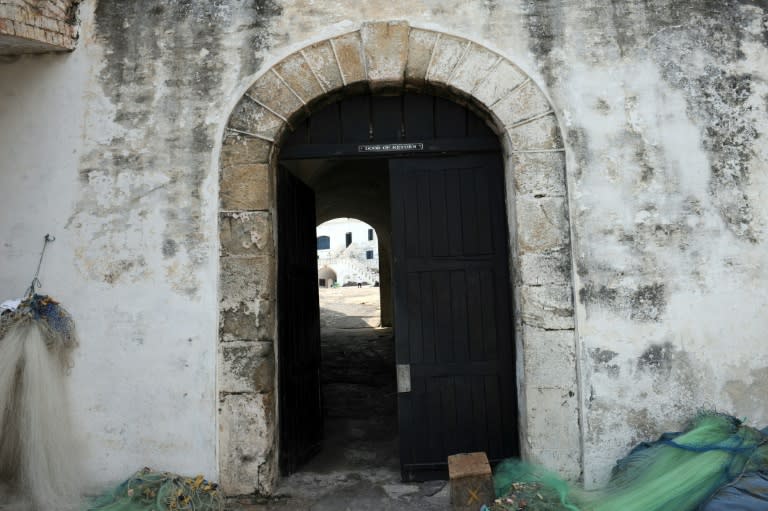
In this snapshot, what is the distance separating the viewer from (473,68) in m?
3.26

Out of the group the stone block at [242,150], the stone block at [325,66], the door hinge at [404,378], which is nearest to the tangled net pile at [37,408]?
the stone block at [242,150]

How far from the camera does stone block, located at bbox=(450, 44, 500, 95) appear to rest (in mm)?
3252

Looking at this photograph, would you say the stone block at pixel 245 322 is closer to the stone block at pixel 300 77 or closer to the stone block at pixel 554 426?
the stone block at pixel 300 77

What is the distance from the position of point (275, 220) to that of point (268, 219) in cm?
17

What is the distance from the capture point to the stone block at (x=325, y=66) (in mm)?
3311

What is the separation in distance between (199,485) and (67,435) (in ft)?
3.06

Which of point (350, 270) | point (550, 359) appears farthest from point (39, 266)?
point (350, 270)

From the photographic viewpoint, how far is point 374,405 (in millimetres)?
5215

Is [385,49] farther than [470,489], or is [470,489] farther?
[385,49]

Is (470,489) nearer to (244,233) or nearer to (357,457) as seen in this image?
(357,457)

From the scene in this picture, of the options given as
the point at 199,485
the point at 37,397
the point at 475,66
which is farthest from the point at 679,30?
the point at 37,397

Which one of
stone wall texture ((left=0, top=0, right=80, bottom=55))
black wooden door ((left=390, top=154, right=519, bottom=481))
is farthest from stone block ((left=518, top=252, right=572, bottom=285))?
stone wall texture ((left=0, top=0, right=80, bottom=55))

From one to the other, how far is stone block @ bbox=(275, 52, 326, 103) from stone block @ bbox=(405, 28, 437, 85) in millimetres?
586

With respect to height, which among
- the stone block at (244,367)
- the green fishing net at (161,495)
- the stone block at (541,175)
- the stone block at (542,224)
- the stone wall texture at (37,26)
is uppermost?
the stone wall texture at (37,26)
